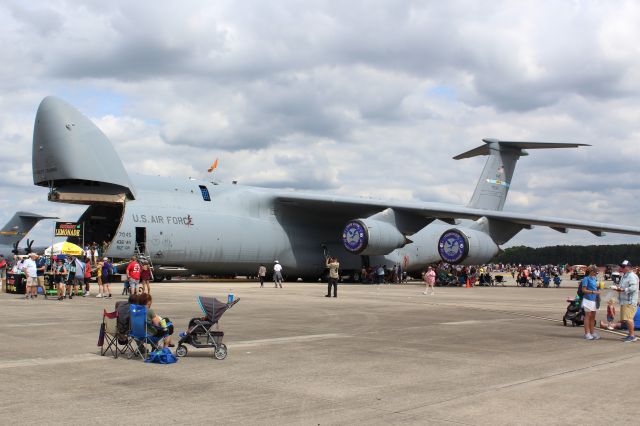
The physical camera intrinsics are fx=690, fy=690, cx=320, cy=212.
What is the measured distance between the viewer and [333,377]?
7.60m

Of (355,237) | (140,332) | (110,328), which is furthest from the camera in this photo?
(355,237)

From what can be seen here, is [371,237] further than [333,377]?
Yes

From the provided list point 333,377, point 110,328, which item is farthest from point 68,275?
point 333,377

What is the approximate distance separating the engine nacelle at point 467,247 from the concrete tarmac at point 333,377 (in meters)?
20.2

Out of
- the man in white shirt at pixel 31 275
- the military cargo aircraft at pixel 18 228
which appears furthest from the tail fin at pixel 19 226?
the man in white shirt at pixel 31 275

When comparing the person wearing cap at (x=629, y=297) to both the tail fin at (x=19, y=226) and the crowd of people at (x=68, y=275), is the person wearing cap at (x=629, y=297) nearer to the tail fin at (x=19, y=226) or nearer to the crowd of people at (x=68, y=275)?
the crowd of people at (x=68, y=275)

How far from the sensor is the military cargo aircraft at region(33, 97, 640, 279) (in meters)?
25.8

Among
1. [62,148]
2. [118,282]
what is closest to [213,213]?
[118,282]

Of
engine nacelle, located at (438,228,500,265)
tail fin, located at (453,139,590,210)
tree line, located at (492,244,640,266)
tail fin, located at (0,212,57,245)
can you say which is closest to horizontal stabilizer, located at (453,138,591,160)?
tail fin, located at (453,139,590,210)

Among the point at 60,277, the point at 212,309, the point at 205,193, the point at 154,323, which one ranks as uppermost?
the point at 205,193

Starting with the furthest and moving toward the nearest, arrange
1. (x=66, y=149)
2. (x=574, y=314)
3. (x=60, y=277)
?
(x=66, y=149) → (x=60, y=277) → (x=574, y=314)

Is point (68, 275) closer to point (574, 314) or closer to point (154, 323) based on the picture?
point (154, 323)

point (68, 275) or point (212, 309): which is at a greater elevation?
point (68, 275)

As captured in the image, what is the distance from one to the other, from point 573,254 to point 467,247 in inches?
4109
